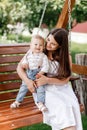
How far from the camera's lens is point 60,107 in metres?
3.86

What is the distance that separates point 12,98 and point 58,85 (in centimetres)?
85

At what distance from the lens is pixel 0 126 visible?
148 inches

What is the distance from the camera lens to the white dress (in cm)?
383

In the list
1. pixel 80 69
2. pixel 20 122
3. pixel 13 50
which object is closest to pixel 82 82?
pixel 80 69

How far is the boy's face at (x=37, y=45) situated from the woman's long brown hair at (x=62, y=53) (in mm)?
139

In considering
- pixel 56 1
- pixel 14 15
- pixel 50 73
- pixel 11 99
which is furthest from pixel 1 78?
pixel 14 15

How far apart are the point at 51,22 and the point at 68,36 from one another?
24117 millimetres

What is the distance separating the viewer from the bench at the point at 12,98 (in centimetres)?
390

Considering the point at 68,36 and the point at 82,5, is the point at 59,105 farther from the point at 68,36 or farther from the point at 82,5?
the point at 82,5

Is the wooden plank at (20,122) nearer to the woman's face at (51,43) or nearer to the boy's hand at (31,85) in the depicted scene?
the boy's hand at (31,85)

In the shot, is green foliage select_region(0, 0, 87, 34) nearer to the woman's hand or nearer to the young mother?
the young mother

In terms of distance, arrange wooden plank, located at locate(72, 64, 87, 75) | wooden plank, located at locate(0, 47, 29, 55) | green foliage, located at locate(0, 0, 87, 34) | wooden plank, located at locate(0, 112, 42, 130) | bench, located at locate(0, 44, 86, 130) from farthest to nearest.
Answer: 1. green foliage, located at locate(0, 0, 87, 34)
2. wooden plank, located at locate(72, 64, 87, 75)
3. wooden plank, located at locate(0, 47, 29, 55)
4. bench, located at locate(0, 44, 86, 130)
5. wooden plank, located at locate(0, 112, 42, 130)

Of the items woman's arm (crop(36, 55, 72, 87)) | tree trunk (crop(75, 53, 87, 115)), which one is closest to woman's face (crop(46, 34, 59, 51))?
woman's arm (crop(36, 55, 72, 87))

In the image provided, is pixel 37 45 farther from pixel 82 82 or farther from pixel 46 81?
pixel 82 82
